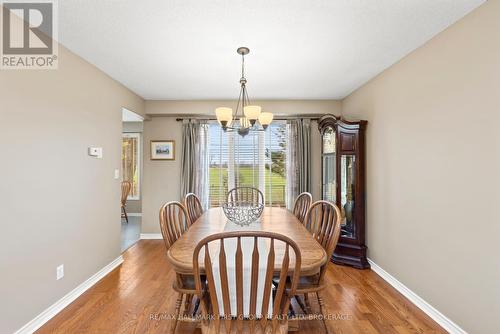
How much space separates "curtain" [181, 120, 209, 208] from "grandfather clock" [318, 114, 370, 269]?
2.17 metres

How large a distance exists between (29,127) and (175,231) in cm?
143

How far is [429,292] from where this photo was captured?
7.65 ft

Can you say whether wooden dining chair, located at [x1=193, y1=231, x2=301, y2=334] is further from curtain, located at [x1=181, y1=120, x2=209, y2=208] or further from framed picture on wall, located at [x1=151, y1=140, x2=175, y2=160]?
framed picture on wall, located at [x1=151, y1=140, x2=175, y2=160]

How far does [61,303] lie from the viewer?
241cm

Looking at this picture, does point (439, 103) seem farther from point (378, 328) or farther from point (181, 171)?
point (181, 171)

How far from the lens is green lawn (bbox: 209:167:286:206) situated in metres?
4.68

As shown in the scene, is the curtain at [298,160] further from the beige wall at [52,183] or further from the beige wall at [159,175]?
the beige wall at [52,183]

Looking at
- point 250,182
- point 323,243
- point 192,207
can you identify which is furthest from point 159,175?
point 323,243

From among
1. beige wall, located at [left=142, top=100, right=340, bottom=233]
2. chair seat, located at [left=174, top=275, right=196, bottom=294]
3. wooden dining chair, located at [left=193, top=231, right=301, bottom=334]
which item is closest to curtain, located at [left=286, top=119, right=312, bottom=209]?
beige wall, located at [left=142, top=100, right=340, bottom=233]

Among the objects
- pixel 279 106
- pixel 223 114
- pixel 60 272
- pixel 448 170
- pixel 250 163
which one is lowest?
pixel 60 272

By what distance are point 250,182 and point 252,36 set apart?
2.80m

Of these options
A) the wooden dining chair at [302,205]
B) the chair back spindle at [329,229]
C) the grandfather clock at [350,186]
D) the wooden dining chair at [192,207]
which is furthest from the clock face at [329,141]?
the wooden dining chair at [192,207]

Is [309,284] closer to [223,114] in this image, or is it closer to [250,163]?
[223,114]

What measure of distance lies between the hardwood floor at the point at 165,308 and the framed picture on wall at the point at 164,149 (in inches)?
79.1
